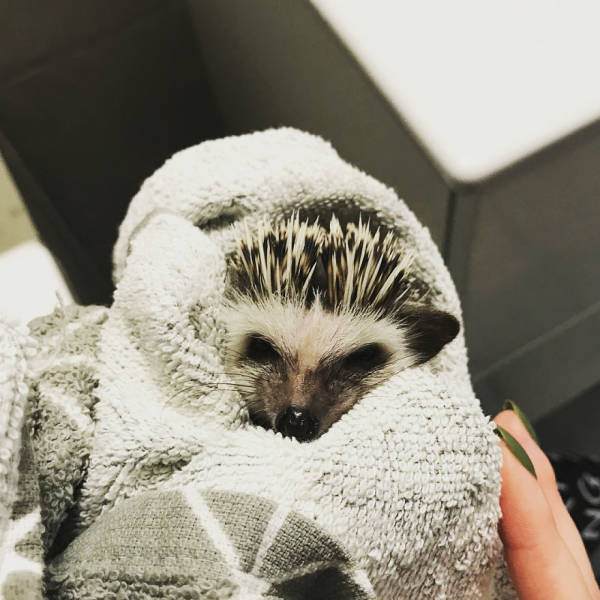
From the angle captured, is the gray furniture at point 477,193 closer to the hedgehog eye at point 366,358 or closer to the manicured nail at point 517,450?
the hedgehog eye at point 366,358

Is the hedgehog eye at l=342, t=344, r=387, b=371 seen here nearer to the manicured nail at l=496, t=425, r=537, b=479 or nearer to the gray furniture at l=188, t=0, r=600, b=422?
the gray furniture at l=188, t=0, r=600, b=422

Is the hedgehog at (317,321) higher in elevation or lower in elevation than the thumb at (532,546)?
higher

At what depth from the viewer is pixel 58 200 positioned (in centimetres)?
128

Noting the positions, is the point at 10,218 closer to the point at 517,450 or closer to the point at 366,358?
the point at 366,358

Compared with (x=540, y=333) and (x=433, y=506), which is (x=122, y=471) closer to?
(x=433, y=506)

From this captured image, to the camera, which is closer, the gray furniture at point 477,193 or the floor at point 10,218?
the gray furniture at point 477,193

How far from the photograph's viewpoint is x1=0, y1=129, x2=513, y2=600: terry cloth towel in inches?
18.9

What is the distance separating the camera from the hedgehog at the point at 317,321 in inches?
30.9

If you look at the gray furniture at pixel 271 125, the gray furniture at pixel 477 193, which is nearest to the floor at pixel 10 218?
the gray furniture at pixel 271 125

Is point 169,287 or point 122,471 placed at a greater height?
point 169,287

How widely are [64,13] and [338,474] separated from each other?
92 centimetres

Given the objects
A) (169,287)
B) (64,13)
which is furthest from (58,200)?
(169,287)

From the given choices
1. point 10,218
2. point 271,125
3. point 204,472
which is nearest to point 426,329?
point 204,472

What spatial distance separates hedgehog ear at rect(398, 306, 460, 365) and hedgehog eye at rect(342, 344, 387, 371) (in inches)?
1.9
